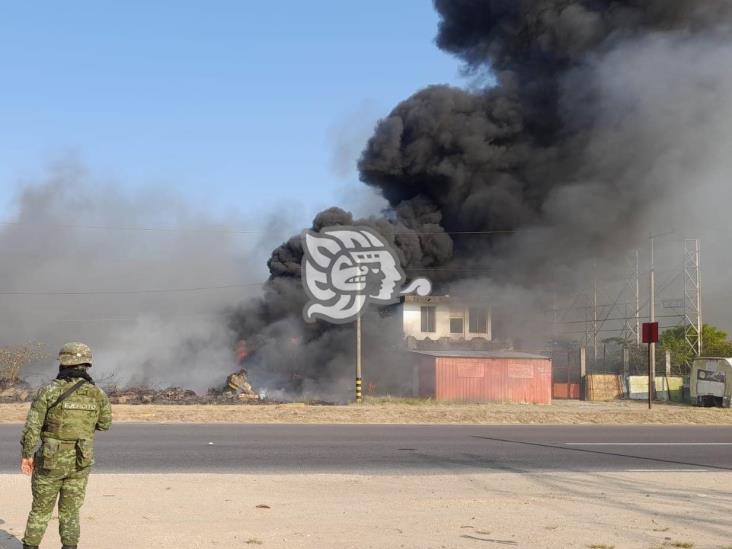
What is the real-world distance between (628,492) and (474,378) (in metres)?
24.9

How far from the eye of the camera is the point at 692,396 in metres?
33.3

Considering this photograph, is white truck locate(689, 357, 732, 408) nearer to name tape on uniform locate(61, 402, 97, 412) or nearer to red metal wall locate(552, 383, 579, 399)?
red metal wall locate(552, 383, 579, 399)

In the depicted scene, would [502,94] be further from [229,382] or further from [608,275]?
[229,382]

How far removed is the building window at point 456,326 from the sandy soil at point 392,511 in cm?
3503

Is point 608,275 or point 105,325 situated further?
point 105,325

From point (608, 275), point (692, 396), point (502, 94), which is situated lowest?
point (692, 396)

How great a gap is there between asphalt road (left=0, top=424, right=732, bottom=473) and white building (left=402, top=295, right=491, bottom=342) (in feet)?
80.9

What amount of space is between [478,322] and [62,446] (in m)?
41.1

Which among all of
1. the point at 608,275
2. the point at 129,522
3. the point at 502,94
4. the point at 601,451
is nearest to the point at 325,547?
the point at 129,522

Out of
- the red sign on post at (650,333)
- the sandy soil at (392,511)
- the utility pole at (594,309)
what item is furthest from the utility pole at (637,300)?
the sandy soil at (392,511)

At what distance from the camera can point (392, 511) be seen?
8258 millimetres

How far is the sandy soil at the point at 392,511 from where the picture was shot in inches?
276

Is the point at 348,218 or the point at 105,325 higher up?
the point at 348,218

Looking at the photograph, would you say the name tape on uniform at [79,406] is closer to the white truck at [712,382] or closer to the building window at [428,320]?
the white truck at [712,382]
